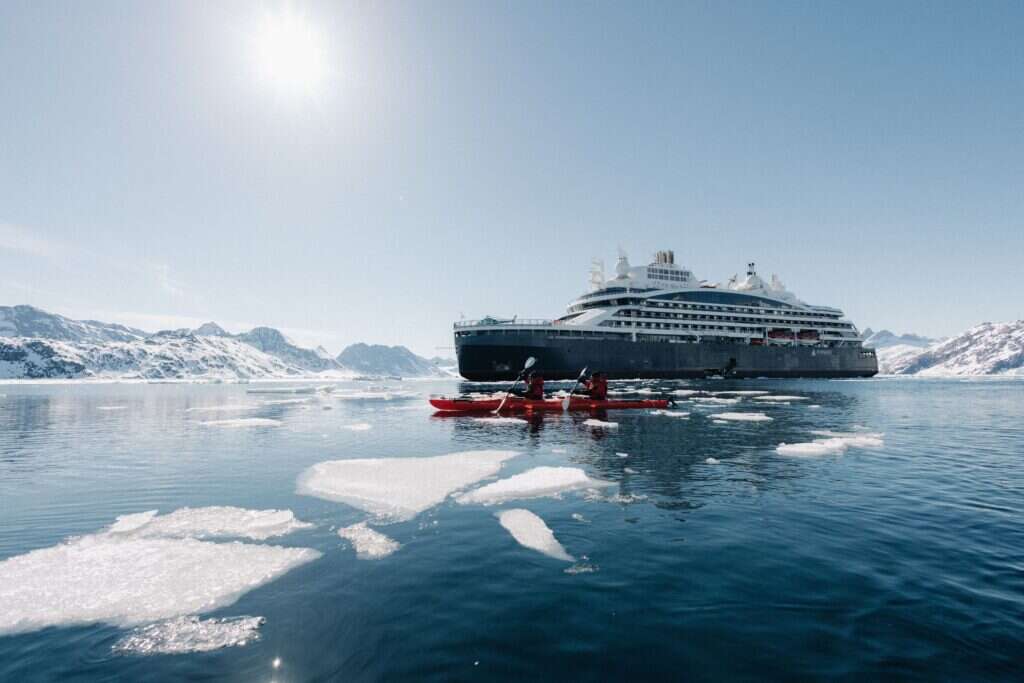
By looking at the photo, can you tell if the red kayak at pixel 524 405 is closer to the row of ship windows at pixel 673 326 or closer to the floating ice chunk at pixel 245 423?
the floating ice chunk at pixel 245 423

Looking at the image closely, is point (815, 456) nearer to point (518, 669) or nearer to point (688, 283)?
point (518, 669)

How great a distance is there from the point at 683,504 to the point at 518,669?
7.04 meters

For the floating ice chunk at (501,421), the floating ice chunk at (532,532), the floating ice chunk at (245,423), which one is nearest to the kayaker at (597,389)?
the floating ice chunk at (501,421)

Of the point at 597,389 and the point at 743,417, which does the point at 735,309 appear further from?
the point at 743,417

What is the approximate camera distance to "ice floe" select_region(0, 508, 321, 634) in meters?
5.78

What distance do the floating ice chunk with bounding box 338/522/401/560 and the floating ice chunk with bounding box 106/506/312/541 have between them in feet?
3.22

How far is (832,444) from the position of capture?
17406 millimetres

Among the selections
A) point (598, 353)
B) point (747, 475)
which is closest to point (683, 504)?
point (747, 475)

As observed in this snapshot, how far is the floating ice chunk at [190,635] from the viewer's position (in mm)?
5016

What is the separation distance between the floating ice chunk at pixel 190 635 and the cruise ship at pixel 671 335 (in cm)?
5577

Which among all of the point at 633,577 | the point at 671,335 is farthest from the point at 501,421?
the point at 671,335

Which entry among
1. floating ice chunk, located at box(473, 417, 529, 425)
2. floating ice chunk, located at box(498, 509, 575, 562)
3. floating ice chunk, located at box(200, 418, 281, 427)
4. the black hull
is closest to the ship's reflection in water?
floating ice chunk, located at box(473, 417, 529, 425)

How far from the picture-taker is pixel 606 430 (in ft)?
73.8

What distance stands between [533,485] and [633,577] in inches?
205
